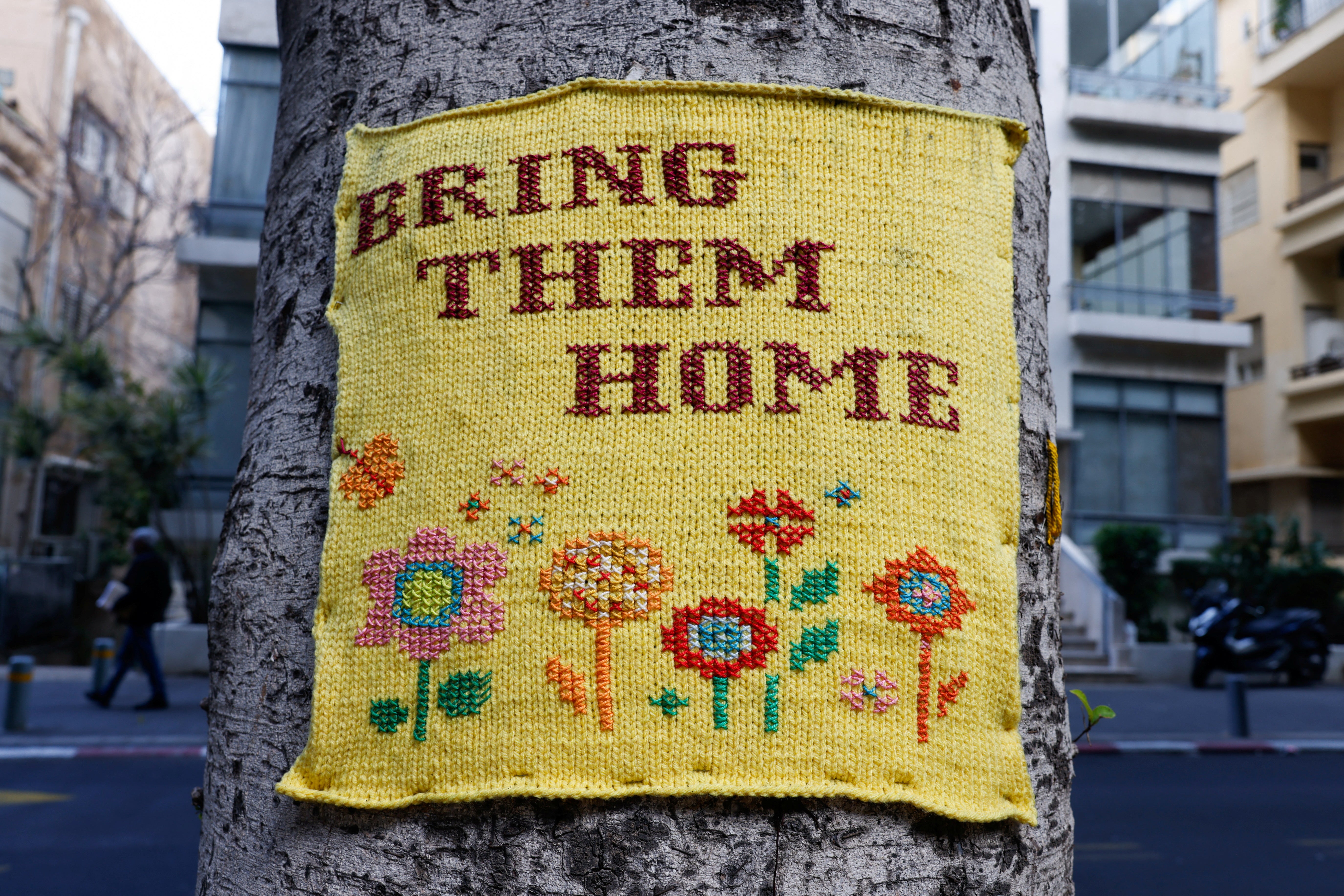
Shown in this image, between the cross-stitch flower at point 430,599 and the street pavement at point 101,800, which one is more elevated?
the cross-stitch flower at point 430,599

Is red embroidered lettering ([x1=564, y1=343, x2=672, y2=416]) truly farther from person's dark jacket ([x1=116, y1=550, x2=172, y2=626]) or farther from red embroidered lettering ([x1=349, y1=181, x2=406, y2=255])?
person's dark jacket ([x1=116, y1=550, x2=172, y2=626])

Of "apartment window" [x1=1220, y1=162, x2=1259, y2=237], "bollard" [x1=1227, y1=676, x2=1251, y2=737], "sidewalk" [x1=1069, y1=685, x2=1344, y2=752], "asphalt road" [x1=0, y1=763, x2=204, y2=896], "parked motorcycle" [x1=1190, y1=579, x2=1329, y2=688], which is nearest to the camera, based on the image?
"asphalt road" [x1=0, y1=763, x2=204, y2=896]

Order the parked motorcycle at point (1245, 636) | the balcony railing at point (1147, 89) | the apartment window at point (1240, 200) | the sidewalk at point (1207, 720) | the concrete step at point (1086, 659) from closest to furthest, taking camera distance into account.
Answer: the sidewalk at point (1207, 720)
the parked motorcycle at point (1245, 636)
the concrete step at point (1086, 659)
the balcony railing at point (1147, 89)
the apartment window at point (1240, 200)

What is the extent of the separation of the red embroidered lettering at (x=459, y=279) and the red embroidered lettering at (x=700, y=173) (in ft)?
0.76

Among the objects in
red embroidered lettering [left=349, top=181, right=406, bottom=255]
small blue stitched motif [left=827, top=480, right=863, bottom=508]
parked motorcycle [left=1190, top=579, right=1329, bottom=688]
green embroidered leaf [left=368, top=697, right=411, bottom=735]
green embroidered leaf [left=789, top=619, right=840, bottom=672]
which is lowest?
parked motorcycle [left=1190, top=579, right=1329, bottom=688]

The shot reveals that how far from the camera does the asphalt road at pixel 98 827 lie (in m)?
4.73

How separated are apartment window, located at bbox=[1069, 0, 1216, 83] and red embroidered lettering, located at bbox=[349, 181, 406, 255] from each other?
709 inches

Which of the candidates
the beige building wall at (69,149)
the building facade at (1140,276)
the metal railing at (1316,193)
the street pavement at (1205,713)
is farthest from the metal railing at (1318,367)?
the beige building wall at (69,149)

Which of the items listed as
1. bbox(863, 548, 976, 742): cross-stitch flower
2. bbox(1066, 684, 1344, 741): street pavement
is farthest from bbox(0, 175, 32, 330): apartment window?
bbox(863, 548, 976, 742): cross-stitch flower

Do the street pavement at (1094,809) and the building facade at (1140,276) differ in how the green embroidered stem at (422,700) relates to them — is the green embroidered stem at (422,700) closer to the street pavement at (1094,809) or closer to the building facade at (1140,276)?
the street pavement at (1094,809)

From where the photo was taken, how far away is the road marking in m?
6.09

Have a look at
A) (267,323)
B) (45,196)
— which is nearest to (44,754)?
(267,323)

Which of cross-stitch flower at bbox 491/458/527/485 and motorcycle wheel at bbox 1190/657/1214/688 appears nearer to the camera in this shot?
cross-stitch flower at bbox 491/458/527/485

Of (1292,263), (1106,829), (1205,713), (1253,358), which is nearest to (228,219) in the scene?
(1106,829)
